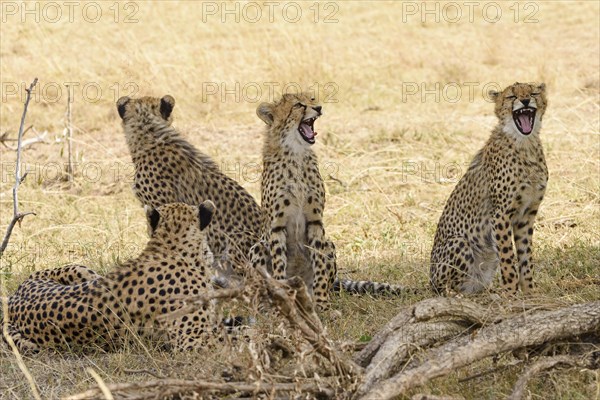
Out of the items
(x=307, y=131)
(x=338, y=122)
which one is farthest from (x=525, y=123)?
(x=338, y=122)

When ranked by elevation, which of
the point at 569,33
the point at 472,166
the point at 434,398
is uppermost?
the point at 569,33

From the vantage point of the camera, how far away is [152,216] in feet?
16.2

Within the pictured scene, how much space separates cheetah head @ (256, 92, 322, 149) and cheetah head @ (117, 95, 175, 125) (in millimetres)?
807

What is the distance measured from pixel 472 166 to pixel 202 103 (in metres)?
4.57

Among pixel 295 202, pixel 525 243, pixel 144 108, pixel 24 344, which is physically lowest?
pixel 24 344

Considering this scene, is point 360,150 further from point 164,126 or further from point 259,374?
point 259,374

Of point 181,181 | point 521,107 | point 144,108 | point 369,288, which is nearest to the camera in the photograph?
point 521,107

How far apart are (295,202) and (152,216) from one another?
0.89m

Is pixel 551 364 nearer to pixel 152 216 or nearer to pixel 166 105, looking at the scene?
pixel 152 216

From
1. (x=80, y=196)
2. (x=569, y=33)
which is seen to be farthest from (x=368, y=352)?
(x=569, y=33)

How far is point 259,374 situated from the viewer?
3.51 m

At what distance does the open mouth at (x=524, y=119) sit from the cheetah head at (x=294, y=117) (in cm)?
102

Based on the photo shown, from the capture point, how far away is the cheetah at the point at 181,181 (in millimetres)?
5832

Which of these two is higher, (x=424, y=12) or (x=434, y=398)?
(x=424, y=12)
